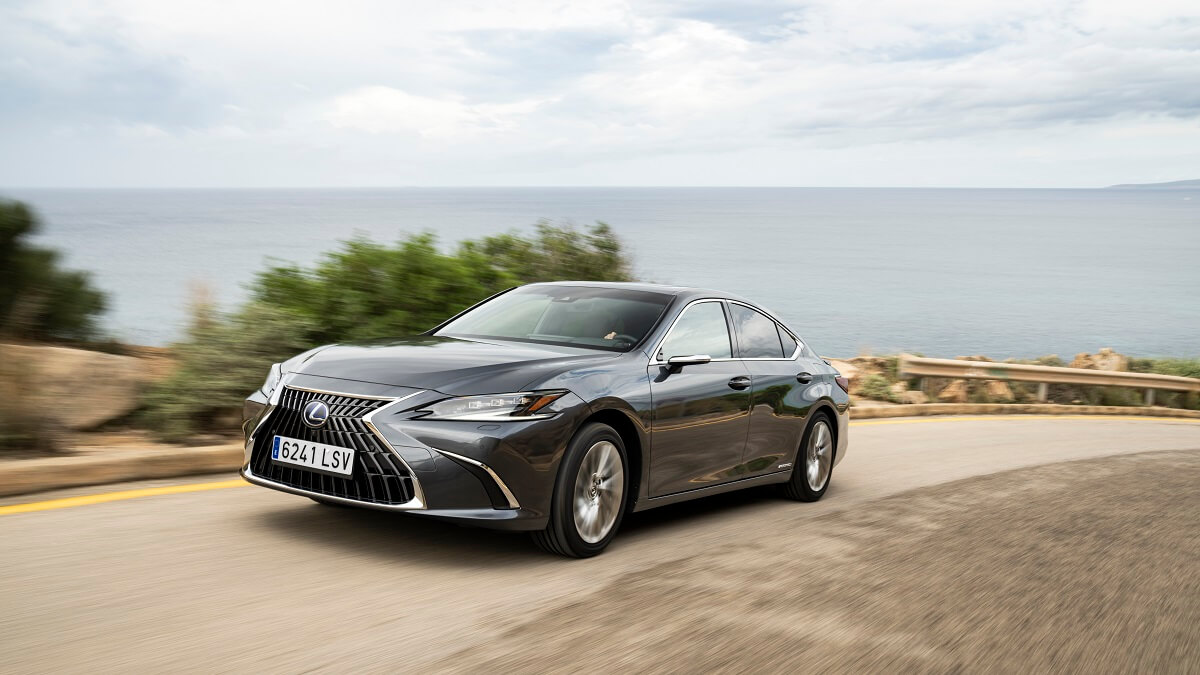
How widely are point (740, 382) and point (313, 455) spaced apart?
9.84 ft

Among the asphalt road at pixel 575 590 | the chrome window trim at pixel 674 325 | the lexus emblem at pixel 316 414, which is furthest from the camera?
the chrome window trim at pixel 674 325

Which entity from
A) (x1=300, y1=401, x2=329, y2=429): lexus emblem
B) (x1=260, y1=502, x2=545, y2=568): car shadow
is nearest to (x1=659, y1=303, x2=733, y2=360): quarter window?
(x1=260, y1=502, x2=545, y2=568): car shadow

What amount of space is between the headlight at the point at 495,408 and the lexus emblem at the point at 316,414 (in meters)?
0.50

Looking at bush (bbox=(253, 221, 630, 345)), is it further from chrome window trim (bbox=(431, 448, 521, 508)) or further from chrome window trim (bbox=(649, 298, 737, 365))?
chrome window trim (bbox=(431, 448, 521, 508))

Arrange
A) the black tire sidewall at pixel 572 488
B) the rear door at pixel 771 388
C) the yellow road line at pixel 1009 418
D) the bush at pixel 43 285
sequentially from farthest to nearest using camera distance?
the yellow road line at pixel 1009 418 < the bush at pixel 43 285 < the rear door at pixel 771 388 < the black tire sidewall at pixel 572 488

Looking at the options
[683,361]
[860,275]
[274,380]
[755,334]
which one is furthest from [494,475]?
[860,275]

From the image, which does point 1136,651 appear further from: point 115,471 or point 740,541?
point 115,471

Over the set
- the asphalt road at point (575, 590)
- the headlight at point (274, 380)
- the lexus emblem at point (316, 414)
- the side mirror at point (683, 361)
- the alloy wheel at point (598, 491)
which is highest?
the side mirror at point (683, 361)

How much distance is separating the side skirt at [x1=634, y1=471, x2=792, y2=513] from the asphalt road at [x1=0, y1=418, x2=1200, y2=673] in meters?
0.25

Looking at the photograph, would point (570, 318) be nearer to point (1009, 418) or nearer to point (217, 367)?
point (217, 367)

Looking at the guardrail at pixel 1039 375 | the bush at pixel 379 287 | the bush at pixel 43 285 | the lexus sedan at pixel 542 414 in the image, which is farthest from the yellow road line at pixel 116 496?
the guardrail at pixel 1039 375

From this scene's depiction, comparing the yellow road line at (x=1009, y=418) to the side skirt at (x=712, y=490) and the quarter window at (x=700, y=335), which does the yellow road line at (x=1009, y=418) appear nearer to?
the side skirt at (x=712, y=490)

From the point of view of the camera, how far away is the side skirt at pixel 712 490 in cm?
650

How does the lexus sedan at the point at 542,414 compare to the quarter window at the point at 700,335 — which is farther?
the quarter window at the point at 700,335
